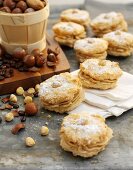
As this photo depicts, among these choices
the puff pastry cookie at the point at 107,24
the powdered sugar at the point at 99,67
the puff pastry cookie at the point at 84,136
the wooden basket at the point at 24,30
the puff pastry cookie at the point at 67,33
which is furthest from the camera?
the puff pastry cookie at the point at 107,24

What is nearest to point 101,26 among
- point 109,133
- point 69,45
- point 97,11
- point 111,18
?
point 111,18

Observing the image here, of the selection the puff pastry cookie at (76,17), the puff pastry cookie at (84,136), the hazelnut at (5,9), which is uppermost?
the hazelnut at (5,9)

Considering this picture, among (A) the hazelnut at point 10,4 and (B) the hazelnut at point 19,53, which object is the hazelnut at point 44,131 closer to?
(B) the hazelnut at point 19,53

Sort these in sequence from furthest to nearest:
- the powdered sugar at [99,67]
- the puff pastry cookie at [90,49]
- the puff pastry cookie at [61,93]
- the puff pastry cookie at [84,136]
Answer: the puff pastry cookie at [90,49] < the powdered sugar at [99,67] < the puff pastry cookie at [61,93] < the puff pastry cookie at [84,136]

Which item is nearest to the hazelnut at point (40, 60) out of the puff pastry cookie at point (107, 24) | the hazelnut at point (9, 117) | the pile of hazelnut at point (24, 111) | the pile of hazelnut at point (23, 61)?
the pile of hazelnut at point (23, 61)

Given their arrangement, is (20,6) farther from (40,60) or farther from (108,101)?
(108,101)

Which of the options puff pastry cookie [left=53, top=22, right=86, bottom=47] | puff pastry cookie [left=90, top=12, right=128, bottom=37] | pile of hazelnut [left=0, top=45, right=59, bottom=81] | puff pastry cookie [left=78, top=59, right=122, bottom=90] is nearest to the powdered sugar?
puff pastry cookie [left=78, top=59, right=122, bottom=90]

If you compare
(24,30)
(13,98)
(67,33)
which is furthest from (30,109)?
(67,33)
